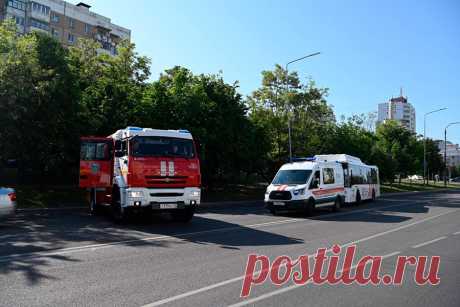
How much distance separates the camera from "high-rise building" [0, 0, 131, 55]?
5969 cm

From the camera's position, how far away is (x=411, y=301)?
19.4ft

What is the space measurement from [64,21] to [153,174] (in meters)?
62.6

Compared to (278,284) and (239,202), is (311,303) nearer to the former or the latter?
(278,284)

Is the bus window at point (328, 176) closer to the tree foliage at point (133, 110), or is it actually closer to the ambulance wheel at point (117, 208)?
the tree foliage at point (133, 110)

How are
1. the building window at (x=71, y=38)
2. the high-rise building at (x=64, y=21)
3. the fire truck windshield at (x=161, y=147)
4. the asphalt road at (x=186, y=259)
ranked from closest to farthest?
the asphalt road at (x=186, y=259) < the fire truck windshield at (x=161, y=147) < the high-rise building at (x=64, y=21) < the building window at (x=71, y=38)

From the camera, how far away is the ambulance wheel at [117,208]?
14.1 metres

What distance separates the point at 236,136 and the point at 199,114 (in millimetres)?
3354

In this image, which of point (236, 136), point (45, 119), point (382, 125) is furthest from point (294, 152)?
point (382, 125)

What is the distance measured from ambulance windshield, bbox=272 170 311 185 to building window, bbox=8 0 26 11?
53.7 meters

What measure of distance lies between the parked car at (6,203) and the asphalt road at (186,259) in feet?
1.47

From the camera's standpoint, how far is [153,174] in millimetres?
13352

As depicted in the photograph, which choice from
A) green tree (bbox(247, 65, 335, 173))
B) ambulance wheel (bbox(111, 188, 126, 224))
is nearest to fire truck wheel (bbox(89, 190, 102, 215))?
ambulance wheel (bbox(111, 188, 126, 224))

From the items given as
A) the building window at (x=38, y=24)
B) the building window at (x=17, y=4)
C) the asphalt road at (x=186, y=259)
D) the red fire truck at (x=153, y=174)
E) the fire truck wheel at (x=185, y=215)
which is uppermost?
the building window at (x=17, y=4)

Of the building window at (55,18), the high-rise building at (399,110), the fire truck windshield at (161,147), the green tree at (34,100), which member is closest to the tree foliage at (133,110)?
the green tree at (34,100)
